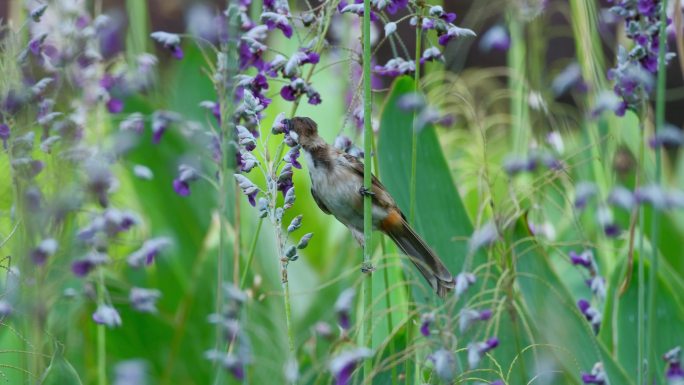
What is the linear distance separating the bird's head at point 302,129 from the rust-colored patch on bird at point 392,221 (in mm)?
225

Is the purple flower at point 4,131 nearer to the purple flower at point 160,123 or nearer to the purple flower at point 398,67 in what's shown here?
the purple flower at point 160,123

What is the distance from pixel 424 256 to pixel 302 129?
36cm

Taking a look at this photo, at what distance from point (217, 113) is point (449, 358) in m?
0.89

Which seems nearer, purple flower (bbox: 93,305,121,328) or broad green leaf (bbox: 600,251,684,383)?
purple flower (bbox: 93,305,121,328)

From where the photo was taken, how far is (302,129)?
1796 millimetres

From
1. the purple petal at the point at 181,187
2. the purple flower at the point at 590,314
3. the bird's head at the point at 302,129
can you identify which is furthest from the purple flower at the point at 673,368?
the purple petal at the point at 181,187

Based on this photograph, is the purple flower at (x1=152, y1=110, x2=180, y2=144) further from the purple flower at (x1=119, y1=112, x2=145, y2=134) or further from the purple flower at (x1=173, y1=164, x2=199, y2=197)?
the purple flower at (x1=173, y1=164, x2=199, y2=197)

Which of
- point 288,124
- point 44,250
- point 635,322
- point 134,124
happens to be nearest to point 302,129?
point 288,124

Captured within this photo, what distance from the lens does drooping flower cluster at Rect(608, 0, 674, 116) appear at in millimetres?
1915

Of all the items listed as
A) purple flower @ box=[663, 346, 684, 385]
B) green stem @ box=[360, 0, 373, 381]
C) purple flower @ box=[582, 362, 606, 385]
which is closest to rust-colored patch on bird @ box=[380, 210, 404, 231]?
green stem @ box=[360, 0, 373, 381]

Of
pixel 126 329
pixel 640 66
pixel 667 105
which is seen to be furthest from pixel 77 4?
pixel 667 105

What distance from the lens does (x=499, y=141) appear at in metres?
5.07

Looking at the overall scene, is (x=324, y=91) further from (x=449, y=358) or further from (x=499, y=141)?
(x=449, y=358)

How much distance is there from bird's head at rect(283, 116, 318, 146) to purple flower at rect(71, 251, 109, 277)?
1.94ft
